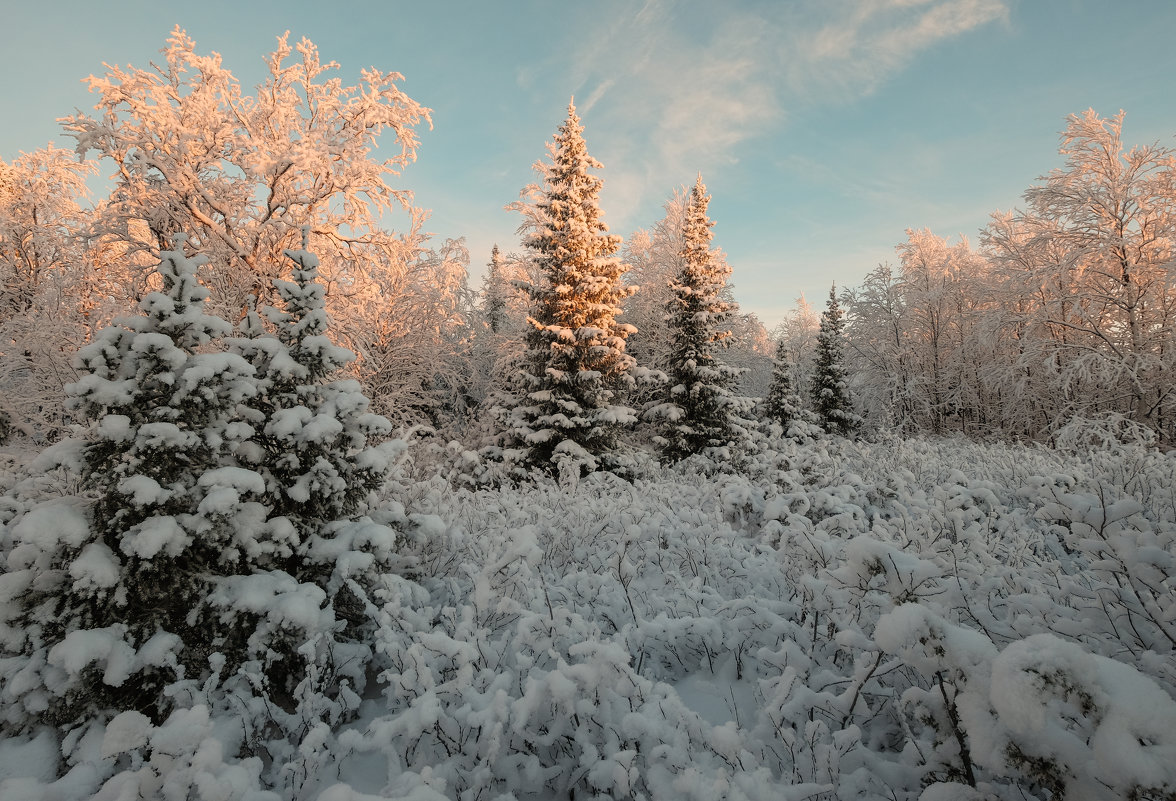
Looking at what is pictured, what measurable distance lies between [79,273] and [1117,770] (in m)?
15.3

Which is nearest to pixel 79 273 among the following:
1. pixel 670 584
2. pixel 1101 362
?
pixel 670 584

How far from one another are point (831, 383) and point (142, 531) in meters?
22.9

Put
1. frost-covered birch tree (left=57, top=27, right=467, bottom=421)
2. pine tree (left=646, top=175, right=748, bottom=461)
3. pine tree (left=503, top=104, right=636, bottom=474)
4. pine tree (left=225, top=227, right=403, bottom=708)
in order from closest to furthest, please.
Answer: pine tree (left=225, top=227, right=403, bottom=708), frost-covered birch tree (left=57, top=27, right=467, bottom=421), pine tree (left=503, top=104, right=636, bottom=474), pine tree (left=646, top=175, right=748, bottom=461)

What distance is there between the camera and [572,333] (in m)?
12.4

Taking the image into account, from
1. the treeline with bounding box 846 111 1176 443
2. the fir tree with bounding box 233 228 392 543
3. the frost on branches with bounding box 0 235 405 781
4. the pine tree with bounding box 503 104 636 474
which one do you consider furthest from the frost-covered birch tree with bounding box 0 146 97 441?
the treeline with bounding box 846 111 1176 443

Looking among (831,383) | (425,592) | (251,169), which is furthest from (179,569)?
(831,383)

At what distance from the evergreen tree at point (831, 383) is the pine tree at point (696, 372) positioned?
8.66 m

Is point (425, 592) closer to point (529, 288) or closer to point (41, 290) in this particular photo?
point (529, 288)

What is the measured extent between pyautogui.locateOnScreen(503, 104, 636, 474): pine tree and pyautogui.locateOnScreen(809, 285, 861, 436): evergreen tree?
12.2 metres

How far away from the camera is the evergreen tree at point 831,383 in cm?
2133

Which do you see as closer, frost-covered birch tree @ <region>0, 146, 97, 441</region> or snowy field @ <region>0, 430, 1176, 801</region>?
snowy field @ <region>0, 430, 1176, 801</region>

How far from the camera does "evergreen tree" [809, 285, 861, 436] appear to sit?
21328 millimetres

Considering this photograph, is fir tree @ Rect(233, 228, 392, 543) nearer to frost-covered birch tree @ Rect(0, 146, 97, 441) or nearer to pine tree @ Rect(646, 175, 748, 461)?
frost-covered birch tree @ Rect(0, 146, 97, 441)

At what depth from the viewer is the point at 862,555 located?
92.3 inches
